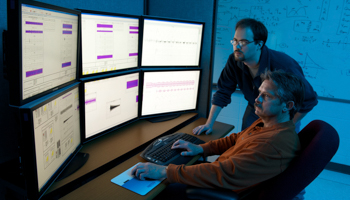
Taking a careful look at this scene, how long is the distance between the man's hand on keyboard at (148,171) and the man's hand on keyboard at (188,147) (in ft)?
0.77

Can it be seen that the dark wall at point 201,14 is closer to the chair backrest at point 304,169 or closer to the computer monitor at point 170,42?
the computer monitor at point 170,42

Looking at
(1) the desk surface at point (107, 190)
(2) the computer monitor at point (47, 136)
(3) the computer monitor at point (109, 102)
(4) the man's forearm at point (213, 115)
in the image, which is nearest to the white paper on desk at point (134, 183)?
(1) the desk surface at point (107, 190)

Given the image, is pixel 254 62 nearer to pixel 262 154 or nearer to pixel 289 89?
pixel 289 89

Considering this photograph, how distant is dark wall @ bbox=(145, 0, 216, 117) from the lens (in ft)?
6.27

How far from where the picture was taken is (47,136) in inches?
36.2

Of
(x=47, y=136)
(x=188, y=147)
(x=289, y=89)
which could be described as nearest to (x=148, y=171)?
(x=188, y=147)

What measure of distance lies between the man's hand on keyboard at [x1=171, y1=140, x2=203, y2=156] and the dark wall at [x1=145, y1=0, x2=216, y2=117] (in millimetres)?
718

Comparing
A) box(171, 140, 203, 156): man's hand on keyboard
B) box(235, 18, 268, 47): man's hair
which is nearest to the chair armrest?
box(171, 140, 203, 156): man's hand on keyboard

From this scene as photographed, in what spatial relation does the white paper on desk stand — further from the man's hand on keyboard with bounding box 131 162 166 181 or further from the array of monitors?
the array of monitors

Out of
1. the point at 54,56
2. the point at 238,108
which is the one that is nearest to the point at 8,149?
the point at 54,56

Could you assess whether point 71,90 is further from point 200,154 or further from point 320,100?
point 320,100

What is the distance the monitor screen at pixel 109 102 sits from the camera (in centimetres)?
133

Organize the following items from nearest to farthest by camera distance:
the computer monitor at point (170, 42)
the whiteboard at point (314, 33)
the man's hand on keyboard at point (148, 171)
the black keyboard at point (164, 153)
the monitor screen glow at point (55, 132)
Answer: the monitor screen glow at point (55, 132), the man's hand on keyboard at point (148, 171), the black keyboard at point (164, 153), the computer monitor at point (170, 42), the whiteboard at point (314, 33)

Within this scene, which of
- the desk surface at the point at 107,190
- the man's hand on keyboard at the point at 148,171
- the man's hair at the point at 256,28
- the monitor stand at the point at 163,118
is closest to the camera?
the desk surface at the point at 107,190
